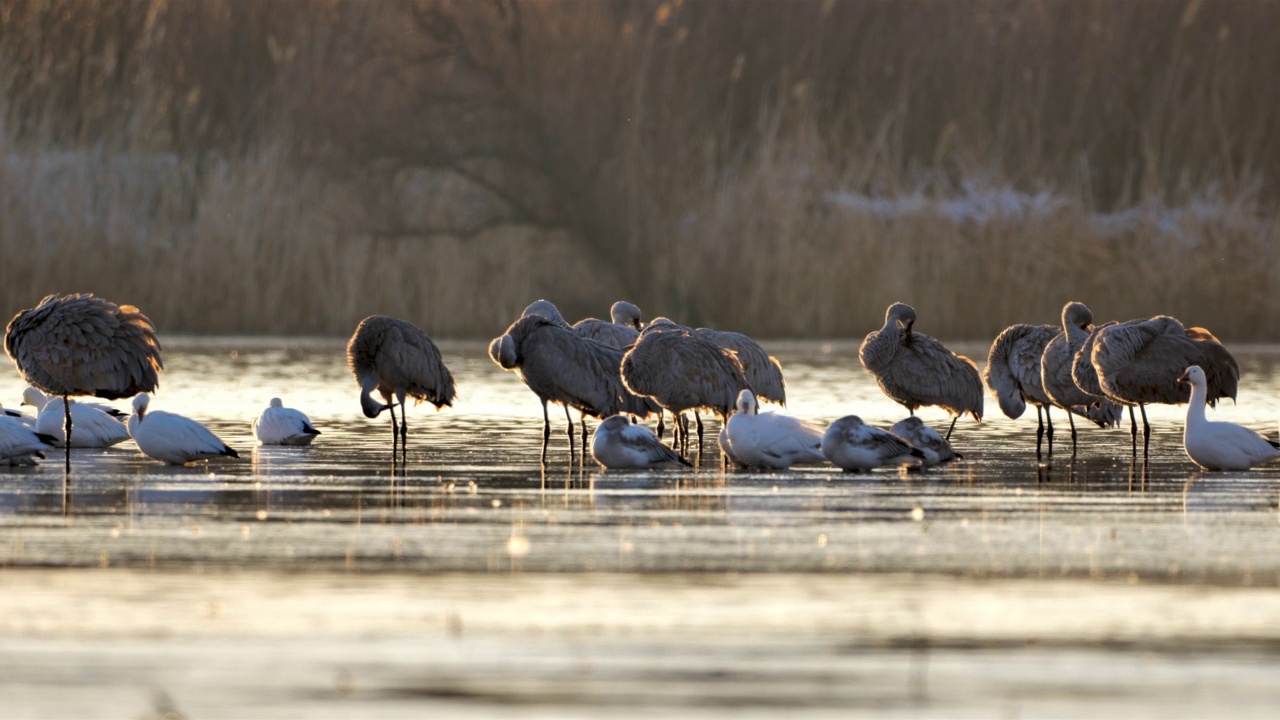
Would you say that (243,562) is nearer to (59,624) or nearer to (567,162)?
(59,624)

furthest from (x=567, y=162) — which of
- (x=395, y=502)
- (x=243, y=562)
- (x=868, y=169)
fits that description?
(x=243, y=562)

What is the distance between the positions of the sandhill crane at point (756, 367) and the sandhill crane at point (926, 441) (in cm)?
219

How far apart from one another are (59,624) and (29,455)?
21.8 ft

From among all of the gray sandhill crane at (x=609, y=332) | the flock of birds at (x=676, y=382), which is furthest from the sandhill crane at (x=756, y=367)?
the gray sandhill crane at (x=609, y=332)

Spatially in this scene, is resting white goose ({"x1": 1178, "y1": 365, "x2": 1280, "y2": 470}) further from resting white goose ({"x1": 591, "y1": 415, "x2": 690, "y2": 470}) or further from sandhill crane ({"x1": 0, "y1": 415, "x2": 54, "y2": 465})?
sandhill crane ({"x1": 0, "y1": 415, "x2": 54, "y2": 465})

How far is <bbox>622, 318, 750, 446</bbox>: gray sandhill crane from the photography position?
15.3 metres

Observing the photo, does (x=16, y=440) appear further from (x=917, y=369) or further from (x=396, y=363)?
(x=917, y=369)

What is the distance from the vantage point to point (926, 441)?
14656mm

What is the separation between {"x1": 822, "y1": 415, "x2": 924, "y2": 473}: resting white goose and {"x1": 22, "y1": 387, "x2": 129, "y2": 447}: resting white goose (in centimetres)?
510

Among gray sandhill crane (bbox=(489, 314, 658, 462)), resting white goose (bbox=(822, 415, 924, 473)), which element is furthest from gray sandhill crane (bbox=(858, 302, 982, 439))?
resting white goose (bbox=(822, 415, 924, 473))

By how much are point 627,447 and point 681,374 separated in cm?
113

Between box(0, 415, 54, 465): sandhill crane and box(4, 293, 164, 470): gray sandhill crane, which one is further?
box(4, 293, 164, 470): gray sandhill crane

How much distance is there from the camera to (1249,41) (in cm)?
3381

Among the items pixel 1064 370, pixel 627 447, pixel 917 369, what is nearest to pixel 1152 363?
pixel 1064 370
